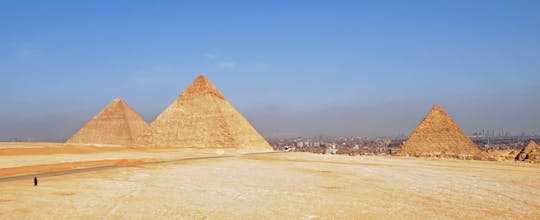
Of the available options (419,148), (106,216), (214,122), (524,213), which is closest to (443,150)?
(419,148)

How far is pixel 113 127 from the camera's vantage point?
7238cm

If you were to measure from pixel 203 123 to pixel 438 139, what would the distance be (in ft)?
96.5

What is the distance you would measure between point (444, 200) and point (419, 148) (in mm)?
35580

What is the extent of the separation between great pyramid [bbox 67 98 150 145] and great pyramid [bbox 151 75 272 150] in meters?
8.94

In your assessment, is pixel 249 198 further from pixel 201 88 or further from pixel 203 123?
pixel 201 88

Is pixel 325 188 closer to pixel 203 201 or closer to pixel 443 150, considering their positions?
pixel 203 201

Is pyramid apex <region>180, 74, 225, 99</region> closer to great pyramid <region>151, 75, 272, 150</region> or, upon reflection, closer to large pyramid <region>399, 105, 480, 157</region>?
great pyramid <region>151, 75, 272, 150</region>

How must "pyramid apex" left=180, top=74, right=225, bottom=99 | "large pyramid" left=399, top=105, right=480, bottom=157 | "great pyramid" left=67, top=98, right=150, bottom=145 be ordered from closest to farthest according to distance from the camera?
1. "large pyramid" left=399, top=105, right=480, bottom=157
2. "pyramid apex" left=180, top=74, right=225, bottom=99
3. "great pyramid" left=67, top=98, right=150, bottom=145

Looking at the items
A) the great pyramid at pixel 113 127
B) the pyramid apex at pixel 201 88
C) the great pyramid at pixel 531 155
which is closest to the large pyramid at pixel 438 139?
the great pyramid at pixel 531 155

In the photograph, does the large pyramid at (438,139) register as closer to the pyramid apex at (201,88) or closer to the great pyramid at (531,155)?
the great pyramid at (531,155)

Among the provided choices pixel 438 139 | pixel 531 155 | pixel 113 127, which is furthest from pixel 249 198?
pixel 113 127

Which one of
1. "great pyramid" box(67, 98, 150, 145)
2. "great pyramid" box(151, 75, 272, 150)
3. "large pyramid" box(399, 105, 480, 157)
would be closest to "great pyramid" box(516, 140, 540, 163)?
"large pyramid" box(399, 105, 480, 157)

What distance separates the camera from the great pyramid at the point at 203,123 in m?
56.9

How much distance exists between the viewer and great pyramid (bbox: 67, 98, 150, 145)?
232ft
